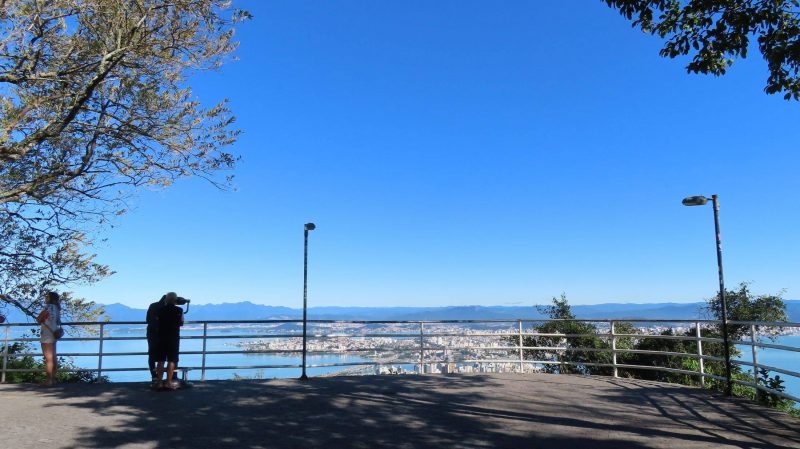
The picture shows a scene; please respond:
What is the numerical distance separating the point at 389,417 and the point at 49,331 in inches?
278

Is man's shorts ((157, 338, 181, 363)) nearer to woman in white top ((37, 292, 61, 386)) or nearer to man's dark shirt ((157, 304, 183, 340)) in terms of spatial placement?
man's dark shirt ((157, 304, 183, 340))

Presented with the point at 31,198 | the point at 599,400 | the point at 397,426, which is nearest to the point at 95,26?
the point at 31,198

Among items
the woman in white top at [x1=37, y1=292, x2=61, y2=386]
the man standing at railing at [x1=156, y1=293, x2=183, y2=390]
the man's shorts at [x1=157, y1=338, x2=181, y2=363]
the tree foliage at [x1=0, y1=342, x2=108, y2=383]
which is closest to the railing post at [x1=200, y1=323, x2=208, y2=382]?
the man standing at railing at [x1=156, y1=293, x2=183, y2=390]

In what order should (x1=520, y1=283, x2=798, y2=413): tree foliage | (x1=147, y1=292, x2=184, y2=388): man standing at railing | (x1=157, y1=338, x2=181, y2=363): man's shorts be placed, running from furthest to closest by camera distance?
(x1=520, y1=283, x2=798, y2=413): tree foliage < (x1=147, y1=292, x2=184, y2=388): man standing at railing < (x1=157, y1=338, x2=181, y2=363): man's shorts

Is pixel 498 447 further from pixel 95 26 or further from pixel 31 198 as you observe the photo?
pixel 31 198

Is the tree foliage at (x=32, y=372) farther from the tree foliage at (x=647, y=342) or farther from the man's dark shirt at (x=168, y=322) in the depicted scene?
the tree foliage at (x=647, y=342)

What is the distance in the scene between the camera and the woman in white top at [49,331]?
9.41m

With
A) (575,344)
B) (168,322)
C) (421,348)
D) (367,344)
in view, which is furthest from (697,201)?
(575,344)

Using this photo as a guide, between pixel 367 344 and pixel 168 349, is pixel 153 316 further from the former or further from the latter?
pixel 367 344

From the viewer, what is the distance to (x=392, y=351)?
10.6m

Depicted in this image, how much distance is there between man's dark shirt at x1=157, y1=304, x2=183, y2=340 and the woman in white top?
2.27 m

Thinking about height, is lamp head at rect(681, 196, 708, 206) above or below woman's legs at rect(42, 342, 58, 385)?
above

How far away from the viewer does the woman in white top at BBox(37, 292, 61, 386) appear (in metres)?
9.41

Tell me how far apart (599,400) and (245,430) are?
5.49 m
